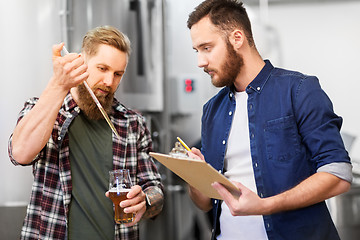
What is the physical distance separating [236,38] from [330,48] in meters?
1.40

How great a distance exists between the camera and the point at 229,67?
161cm

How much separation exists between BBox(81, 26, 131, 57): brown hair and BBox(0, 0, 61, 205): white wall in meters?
0.36

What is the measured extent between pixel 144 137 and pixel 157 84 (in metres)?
1.00

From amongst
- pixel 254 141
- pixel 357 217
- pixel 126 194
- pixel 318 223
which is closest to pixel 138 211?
pixel 126 194

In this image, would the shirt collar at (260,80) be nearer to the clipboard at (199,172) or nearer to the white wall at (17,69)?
the clipboard at (199,172)

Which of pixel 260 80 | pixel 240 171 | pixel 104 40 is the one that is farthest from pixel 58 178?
pixel 260 80

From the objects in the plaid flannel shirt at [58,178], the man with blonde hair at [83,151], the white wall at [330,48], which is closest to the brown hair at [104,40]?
the man with blonde hair at [83,151]

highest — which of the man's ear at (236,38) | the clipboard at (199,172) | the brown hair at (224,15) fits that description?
the brown hair at (224,15)

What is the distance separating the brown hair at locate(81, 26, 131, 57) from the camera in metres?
1.77

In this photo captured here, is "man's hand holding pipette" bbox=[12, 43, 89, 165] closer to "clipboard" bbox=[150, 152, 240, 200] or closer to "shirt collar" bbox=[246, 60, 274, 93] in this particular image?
"clipboard" bbox=[150, 152, 240, 200]

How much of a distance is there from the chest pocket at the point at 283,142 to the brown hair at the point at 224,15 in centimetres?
36

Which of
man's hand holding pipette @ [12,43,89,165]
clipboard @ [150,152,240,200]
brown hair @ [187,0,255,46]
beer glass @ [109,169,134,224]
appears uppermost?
brown hair @ [187,0,255,46]

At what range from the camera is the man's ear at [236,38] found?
5.35 ft

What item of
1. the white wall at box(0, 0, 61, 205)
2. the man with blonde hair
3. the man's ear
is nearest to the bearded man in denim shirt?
the man's ear
